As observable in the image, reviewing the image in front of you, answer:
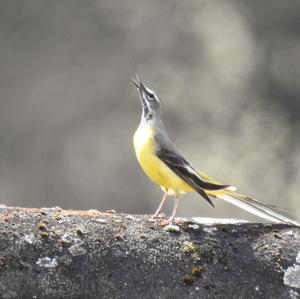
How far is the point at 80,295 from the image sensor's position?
300cm

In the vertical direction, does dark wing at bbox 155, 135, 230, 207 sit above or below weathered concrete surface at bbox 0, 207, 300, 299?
above

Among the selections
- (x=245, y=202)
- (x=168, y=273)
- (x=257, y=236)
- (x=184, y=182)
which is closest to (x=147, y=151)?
(x=184, y=182)

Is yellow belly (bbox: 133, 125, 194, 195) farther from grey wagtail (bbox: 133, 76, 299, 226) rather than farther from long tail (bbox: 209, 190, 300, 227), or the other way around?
long tail (bbox: 209, 190, 300, 227)

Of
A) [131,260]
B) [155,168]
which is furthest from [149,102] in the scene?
[131,260]

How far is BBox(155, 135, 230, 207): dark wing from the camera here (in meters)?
4.68

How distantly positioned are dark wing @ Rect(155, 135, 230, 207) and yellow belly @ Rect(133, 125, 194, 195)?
1.4 inches

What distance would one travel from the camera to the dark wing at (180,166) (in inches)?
184

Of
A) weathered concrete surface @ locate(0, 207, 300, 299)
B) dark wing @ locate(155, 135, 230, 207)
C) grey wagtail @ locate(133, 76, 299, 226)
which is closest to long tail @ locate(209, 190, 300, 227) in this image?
grey wagtail @ locate(133, 76, 299, 226)

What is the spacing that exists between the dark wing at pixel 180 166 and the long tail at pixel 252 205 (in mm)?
161

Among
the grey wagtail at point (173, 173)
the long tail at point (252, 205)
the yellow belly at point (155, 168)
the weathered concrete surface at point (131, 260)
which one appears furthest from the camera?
the yellow belly at point (155, 168)

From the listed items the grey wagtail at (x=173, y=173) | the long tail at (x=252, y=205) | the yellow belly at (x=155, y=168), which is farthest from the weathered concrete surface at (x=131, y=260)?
the yellow belly at (x=155, y=168)

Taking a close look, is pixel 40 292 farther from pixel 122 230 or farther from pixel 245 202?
pixel 245 202

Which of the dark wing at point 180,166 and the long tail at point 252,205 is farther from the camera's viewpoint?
the dark wing at point 180,166

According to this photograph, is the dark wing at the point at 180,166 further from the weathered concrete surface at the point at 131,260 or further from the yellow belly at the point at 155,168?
the weathered concrete surface at the point at 131,260
